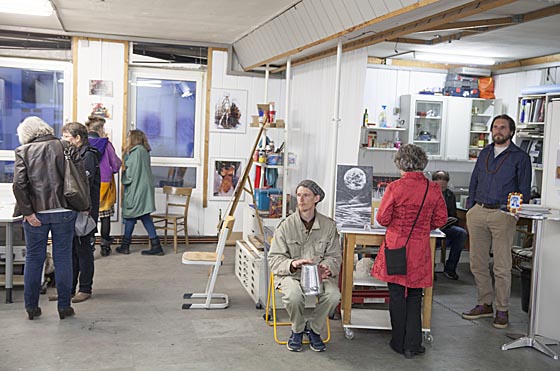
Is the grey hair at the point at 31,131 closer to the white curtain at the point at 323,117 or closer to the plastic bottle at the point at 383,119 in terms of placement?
the white curtain at the point at 323,117

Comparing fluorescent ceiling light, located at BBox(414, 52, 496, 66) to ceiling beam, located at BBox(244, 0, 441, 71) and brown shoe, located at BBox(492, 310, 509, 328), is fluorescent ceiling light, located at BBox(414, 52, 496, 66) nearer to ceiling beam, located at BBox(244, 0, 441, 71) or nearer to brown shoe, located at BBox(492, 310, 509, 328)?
ceiling beam, located at BBox(244, 0, 441, 71)

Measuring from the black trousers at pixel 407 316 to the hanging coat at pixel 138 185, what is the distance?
4180 mm

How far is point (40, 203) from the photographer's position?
4.90 m

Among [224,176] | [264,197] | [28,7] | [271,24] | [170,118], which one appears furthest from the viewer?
[224,176]

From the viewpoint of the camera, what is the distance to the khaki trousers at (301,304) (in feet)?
15.2

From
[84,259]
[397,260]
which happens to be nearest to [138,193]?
[84,259]

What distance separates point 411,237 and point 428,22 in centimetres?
164

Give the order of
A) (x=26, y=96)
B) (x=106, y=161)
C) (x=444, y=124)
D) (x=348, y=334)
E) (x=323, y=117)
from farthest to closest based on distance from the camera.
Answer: (x=444, y=124) < (x=26, y=96) < (x=106, y=161) < (x=323, y=117) < (x=348, y=334)

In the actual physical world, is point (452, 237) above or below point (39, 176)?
A: below

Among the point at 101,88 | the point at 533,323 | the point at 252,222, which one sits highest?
the point at 101,88

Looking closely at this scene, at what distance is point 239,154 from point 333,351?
4.64 metres

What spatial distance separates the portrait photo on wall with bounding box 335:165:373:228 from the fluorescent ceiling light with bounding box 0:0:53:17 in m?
3.39

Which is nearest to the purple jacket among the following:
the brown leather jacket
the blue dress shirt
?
the brown leather jacket

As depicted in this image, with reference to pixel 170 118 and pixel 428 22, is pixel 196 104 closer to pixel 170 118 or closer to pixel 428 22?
pixel 170 118
